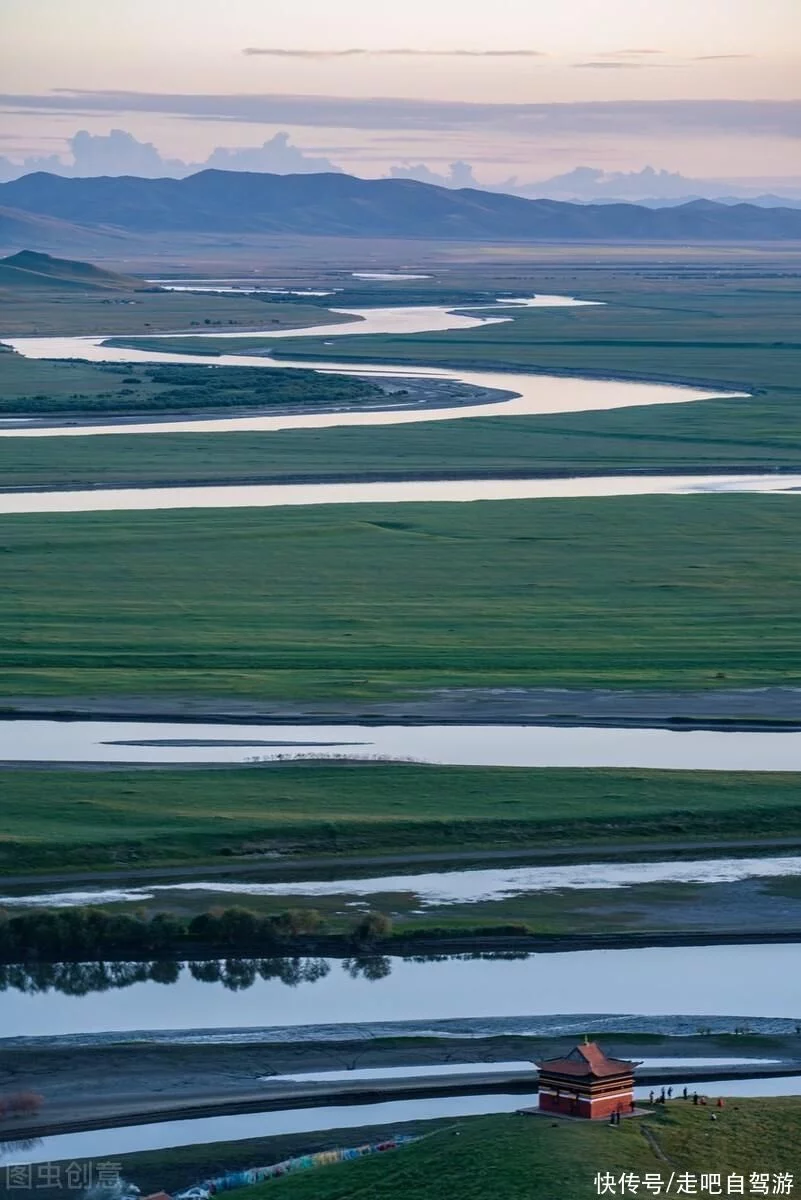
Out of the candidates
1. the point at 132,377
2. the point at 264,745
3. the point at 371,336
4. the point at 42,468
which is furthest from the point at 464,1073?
the point at 371,336

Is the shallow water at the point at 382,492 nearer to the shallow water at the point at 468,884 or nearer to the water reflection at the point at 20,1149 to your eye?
the shallow water at the point at 468,884

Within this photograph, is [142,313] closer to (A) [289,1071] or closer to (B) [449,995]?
(B) [449,995]

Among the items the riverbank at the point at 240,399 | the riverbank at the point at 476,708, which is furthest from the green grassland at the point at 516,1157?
the riverbank at the point at 240,399

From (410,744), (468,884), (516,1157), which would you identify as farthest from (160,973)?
(410,744)

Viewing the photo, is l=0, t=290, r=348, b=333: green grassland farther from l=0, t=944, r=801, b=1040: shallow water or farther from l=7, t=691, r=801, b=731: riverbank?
l=0, t=944, r=801, b=1040: shallow water

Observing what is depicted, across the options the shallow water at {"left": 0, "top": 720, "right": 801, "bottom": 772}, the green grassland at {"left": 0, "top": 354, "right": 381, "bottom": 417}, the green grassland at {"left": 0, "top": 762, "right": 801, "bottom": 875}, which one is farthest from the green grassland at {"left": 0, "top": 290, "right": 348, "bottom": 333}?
the green grassland at {"left": 0, "top": 762, "right": 801, "bottom": 875}

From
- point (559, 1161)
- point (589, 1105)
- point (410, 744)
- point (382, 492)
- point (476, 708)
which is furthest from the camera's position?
point (382, 492)

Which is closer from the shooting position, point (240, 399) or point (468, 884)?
point (468, 884)
